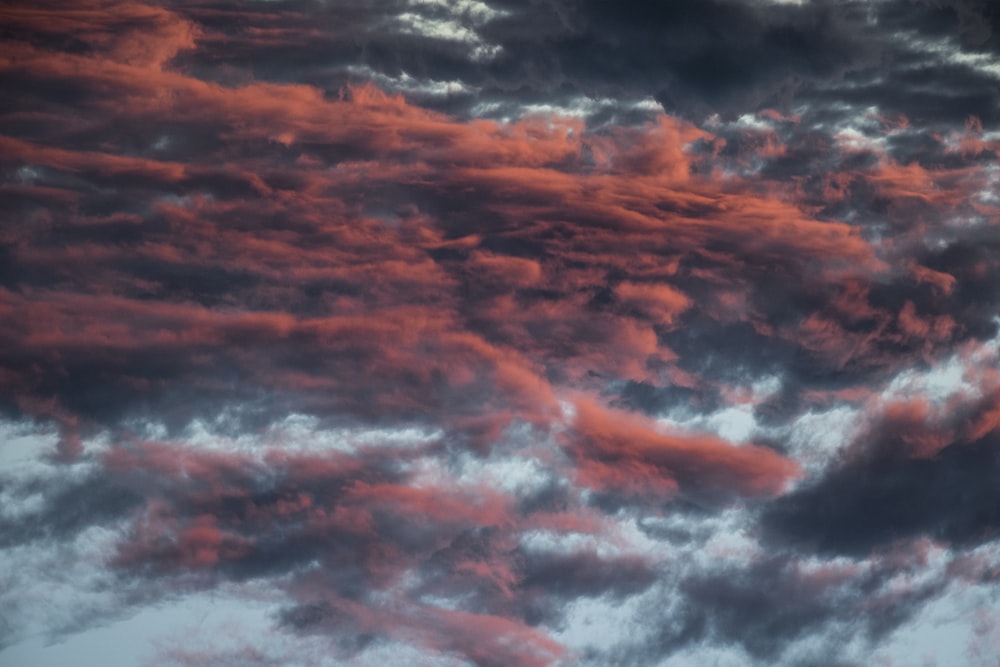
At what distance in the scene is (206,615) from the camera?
51.2 feet

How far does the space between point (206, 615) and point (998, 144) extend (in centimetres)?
2338

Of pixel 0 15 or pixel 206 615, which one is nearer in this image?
pixel 0 15

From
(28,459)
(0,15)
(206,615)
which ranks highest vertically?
(0,15)

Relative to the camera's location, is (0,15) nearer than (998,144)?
Yes

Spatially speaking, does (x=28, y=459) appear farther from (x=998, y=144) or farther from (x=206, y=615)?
(x=998, y=144)

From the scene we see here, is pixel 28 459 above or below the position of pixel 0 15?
below

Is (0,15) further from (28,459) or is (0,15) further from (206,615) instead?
(206,615)

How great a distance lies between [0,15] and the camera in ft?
43.3

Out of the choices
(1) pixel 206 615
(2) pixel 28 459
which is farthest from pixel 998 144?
(2) pixel 28 459

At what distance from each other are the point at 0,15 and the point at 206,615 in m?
14.9

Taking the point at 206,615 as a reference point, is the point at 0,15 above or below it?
above

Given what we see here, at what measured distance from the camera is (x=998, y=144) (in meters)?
15.0

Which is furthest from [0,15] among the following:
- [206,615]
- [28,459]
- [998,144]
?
[998,144]

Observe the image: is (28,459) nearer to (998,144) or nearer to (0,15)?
(0,15)
